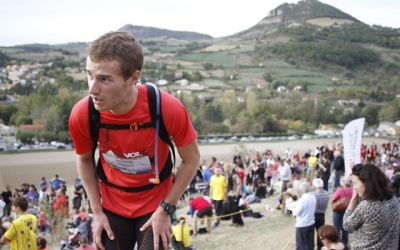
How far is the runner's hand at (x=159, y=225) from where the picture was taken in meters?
2.39

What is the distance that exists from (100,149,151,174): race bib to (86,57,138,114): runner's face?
32 cm

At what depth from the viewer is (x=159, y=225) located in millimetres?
2400

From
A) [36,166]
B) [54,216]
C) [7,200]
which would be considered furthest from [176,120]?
[36,166]

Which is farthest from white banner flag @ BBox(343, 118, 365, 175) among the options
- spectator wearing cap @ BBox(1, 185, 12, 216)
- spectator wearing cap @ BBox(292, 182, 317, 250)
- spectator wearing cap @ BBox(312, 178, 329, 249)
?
spectator wearing cap @ BBox(1, 185, 12, 216)

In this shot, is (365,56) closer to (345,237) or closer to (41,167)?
(41,167)

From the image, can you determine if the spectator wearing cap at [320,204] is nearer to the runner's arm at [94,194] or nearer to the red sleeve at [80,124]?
the runner's arm at [94,194]

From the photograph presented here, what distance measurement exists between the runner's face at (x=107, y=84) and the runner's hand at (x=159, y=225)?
63cm

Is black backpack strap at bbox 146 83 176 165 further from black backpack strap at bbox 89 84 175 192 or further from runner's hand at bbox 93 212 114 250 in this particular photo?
runner's hand at bbox 93 212 114 250

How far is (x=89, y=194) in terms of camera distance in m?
2.59

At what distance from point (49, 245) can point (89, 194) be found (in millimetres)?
9358

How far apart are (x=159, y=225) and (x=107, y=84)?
80 centimetres

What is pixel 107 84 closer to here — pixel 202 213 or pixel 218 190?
pixel 202 213

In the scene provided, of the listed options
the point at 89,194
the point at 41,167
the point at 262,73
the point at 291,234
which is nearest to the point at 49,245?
the point at 291,234

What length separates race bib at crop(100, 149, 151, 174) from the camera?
2438 mm
